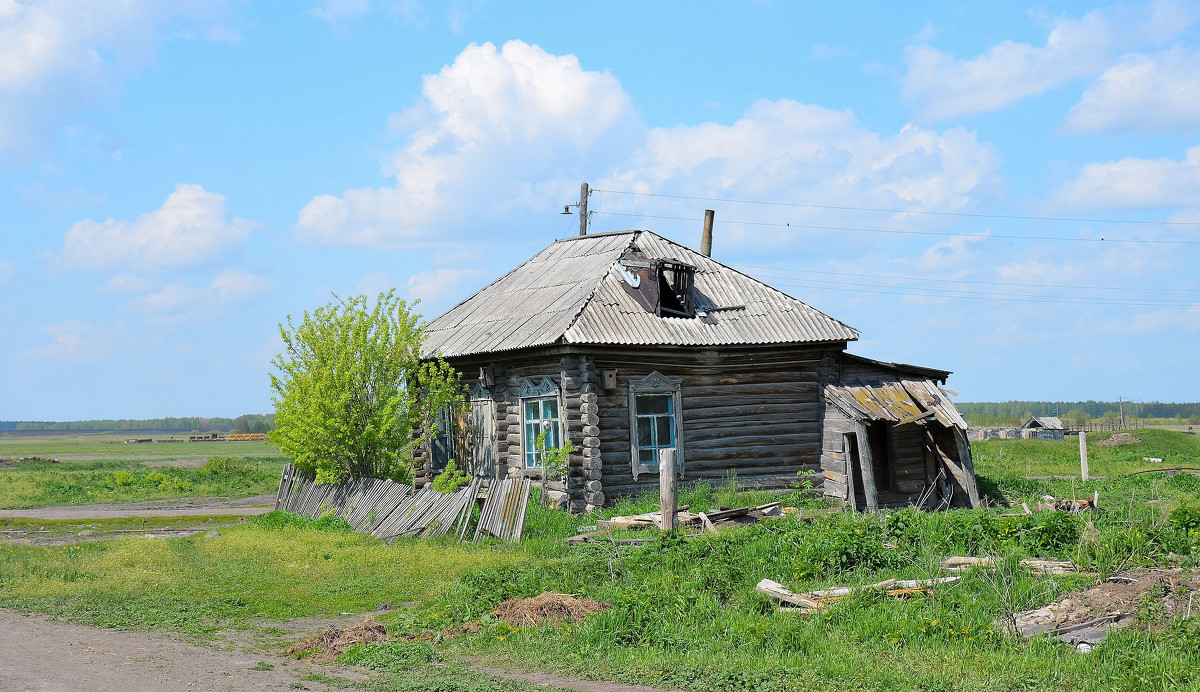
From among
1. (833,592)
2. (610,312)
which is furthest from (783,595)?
(610,312)

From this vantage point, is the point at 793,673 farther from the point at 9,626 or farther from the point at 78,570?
the point at 78,570

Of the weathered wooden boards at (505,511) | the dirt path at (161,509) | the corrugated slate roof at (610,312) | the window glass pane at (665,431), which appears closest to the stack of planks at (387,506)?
the weathered wooden boards at (505,511)

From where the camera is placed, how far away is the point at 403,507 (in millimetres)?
Result: 17375

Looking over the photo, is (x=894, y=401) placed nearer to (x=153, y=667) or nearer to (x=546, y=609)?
(x=546, y=609)

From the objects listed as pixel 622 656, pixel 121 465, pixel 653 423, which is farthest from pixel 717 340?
pixel 121 465

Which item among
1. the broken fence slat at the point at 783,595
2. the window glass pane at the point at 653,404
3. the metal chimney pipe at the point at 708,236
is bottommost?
the broken fence slat at the point at 783,595

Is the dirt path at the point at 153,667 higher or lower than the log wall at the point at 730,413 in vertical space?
lower

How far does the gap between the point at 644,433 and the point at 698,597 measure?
9.26m

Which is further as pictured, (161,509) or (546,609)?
(161,509)

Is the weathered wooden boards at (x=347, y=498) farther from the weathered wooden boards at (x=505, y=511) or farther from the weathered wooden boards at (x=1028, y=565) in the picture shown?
the weathered wooden boards at (x=1028, y=565)

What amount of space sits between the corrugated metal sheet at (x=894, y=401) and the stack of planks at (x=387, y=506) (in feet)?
24.3

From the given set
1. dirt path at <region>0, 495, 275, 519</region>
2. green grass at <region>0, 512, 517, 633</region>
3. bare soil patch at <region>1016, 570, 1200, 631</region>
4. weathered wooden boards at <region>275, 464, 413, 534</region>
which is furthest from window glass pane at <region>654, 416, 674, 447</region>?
dirt path at <region>0, 495, 275, 519</region>

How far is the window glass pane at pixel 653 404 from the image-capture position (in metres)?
19.3

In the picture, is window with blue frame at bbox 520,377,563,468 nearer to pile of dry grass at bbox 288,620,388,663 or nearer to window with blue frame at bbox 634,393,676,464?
window with blue frame at bbox 634,393,676,464
